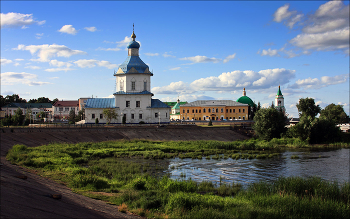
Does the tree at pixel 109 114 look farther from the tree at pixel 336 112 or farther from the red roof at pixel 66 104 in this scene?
the red roof at pixel 66 104

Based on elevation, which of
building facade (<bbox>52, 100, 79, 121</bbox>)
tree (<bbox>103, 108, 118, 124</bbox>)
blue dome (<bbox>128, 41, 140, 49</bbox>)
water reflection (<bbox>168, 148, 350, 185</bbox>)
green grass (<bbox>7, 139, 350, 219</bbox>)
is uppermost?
blue dome (<bbox>128, 41, 140, 49</bbox>)

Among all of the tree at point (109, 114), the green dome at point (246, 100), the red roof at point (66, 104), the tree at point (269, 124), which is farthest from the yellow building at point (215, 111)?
the red roof at point (66, 104)

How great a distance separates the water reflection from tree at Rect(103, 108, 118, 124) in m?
28.5

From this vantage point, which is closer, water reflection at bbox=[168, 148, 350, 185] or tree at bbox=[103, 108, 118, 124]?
water reflection at bbox=[168, 148, 350, 185]

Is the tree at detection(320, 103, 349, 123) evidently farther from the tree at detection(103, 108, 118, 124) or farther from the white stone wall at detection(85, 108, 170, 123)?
the tree at detection(103, 108, 118, 124)

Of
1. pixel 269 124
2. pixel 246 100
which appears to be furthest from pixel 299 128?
pixel 246 100

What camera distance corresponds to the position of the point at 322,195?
47.0 ft

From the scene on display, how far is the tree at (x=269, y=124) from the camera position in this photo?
50156 millimetres

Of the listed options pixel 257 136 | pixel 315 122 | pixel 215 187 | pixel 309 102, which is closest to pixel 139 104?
pixel 257 136

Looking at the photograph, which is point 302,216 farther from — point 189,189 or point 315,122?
point 315,122

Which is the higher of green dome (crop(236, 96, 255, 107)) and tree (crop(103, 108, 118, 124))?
green dome (crop(236, 96, 255, 107))

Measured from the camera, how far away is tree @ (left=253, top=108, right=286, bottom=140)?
5016 cm

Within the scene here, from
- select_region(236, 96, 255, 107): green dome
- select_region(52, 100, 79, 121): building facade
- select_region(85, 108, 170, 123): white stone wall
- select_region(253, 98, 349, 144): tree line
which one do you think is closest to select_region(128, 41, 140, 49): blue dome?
select_region(85, 108, 170, 123): white stone wall

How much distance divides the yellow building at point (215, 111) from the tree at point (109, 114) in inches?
1164
